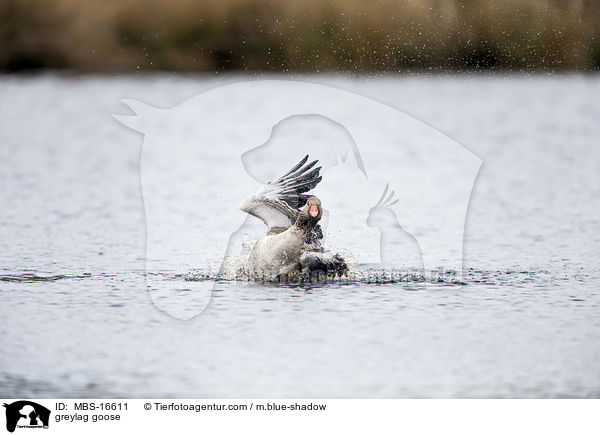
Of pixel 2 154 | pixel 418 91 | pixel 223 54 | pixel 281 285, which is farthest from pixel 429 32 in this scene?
pixel 281 285

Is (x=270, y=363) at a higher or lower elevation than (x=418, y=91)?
lower

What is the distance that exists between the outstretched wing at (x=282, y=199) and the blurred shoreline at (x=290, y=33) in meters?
27.9

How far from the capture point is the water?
10.1 metres

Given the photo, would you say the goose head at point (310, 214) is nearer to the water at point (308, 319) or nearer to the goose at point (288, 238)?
the goose at point (288, 238)

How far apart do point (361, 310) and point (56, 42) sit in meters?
37.3

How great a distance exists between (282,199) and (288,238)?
2.61 feet

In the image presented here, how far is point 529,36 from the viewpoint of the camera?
146 ft

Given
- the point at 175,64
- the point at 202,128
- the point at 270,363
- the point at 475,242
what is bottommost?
the point at 270,363

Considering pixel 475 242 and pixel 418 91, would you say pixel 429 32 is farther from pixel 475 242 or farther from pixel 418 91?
pixel 475 242

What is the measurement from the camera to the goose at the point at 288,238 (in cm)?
1286

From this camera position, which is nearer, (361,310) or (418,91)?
(361,310)
